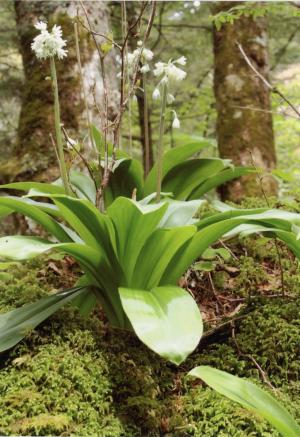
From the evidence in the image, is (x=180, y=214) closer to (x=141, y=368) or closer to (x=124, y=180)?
(x=141, y=368)

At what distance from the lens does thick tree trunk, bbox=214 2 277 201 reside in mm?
3238

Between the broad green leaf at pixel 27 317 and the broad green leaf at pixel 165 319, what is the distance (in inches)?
12.3

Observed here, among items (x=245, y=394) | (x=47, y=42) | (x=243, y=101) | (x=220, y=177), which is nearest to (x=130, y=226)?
(x=245, y=394)

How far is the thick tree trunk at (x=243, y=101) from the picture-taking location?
3238 millimetres

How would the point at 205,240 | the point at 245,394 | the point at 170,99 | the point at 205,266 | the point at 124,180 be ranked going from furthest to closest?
1. the point at 124,180
2. the point at 205,266
3. the point at 170,99
4. the point at 205,240
5. the point at 245,394

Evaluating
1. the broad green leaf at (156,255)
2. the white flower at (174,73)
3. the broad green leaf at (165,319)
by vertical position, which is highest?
the white flower at (174,73)

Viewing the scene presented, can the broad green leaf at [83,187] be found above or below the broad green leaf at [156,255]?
above

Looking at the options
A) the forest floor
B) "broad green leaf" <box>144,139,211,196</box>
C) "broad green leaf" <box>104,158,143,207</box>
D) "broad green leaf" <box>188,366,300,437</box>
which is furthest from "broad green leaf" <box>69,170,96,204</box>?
"broad green leaf" <box>188,366,300,437</box>

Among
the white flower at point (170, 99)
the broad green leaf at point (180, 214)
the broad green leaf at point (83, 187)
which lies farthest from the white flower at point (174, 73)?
the broad green leaf at point (83, 187)

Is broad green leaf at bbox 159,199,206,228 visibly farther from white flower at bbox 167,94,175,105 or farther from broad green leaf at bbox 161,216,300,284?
white flower at bbox 167,94,175,105

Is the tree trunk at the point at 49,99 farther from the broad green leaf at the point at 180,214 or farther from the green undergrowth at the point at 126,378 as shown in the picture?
the broad green leaf at the point at 180,214

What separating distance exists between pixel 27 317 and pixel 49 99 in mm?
1757

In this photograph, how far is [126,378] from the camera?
4.69 feet

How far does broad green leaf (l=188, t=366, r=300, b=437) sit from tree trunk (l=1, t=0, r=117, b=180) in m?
1.90
